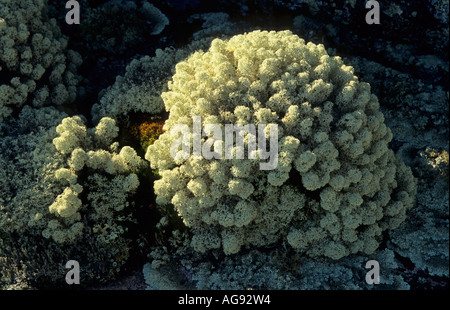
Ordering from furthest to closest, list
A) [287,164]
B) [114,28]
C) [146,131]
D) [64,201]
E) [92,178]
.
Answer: [114,28]
[146,131]
[92,178]
[64,201]
[287,164]

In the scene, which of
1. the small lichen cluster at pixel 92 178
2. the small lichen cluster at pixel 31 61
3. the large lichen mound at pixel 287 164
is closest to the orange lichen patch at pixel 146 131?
the small lichen cluster at pixel 92 178

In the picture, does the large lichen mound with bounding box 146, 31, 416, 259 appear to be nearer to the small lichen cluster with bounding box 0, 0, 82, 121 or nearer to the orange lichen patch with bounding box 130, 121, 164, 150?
the orange lichen patch with bounding box 130, 121, 164, 150

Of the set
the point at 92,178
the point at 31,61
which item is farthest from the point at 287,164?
the point at 31,61

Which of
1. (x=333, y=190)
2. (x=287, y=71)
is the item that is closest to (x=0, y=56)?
(x=287, y=71)

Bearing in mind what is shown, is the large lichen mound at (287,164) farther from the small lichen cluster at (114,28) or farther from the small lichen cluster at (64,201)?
the small lichen cluster at (114,28)

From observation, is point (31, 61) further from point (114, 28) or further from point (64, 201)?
point (64, 201)

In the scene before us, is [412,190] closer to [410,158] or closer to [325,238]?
[410,158]
